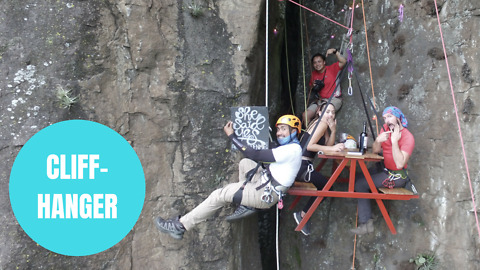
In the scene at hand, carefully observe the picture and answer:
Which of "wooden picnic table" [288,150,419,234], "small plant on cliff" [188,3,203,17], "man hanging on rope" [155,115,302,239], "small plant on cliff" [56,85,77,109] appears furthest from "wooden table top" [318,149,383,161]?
"small plant on cliff" [56,85,77,109]

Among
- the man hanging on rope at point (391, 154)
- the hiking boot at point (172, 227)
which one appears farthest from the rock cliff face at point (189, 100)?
the man hanging on rope at point (391, 154)

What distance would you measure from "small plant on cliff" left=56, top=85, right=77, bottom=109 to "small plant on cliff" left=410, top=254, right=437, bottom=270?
4.43 m

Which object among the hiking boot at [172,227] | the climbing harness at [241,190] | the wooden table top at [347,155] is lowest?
the hiking boot at [172,227]

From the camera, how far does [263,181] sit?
396cm

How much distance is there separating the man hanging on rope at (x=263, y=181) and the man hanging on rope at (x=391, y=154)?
963 mm

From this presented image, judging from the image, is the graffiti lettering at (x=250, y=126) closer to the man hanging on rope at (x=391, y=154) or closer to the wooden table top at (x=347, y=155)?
the wooden table top at (x=347, y=155)

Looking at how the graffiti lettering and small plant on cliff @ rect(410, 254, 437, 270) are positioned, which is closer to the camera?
the graffiti lettering

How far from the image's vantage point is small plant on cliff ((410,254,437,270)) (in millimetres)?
4492

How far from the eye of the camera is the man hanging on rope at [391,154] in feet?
12.9

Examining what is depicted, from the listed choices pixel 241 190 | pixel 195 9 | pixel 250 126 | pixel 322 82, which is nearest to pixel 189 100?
pixel 250 126

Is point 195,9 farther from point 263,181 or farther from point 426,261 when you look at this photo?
point 426,261

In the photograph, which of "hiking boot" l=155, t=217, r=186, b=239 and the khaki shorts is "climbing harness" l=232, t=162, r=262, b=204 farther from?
the khaki shorts

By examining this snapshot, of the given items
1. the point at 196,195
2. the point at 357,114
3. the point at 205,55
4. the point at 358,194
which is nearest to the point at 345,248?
the point at 358,194

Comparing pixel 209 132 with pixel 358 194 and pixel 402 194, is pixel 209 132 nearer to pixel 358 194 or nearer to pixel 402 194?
pixel 358 194
